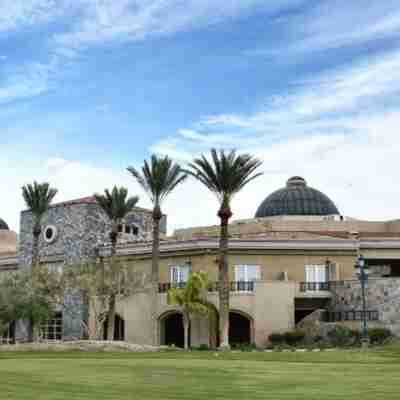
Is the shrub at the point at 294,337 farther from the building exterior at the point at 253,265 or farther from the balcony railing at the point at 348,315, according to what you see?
the balcony railing at the point at 348,315

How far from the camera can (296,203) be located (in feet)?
233

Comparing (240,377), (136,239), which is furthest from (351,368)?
(136,239)

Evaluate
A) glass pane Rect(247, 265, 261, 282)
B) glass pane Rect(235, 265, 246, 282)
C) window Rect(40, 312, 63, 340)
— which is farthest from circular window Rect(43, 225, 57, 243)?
glass pane Rect(247, 265, 261, 282)

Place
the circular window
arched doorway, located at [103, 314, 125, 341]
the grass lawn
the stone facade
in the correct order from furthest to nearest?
the circular window
the stone facade
arched doorway, located at [103, 314, 125, 341]
the grass lawn

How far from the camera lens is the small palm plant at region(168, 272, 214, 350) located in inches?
1940

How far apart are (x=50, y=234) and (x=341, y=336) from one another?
26.1m

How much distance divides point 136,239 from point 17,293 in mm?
15408

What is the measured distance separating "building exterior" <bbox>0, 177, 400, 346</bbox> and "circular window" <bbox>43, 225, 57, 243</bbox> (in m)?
0.08

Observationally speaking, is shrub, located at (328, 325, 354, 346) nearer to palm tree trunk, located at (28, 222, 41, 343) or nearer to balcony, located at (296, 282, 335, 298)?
balcony, located at (296, 282, 335, 298)

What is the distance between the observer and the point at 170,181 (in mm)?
51219

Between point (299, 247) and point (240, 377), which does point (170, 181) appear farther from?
point (240, 377)

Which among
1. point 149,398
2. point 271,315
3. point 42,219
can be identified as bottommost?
point 149,398

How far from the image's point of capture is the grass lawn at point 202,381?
61.2ft

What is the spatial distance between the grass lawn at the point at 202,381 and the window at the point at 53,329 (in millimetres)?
31975
